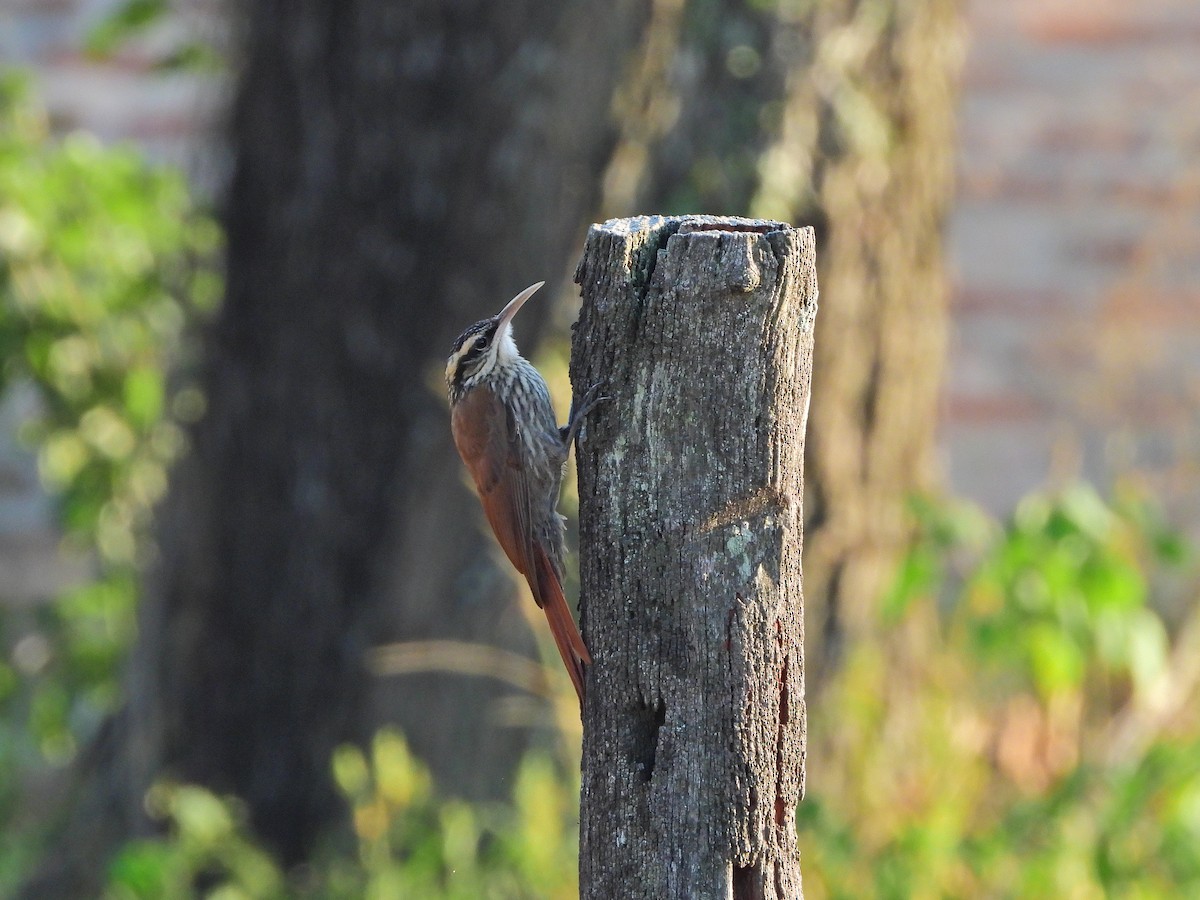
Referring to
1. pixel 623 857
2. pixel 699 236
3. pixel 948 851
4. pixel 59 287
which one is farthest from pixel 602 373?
pixel 59 287

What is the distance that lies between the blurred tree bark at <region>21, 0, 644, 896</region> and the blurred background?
0.01m

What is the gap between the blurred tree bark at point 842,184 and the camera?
4.84 meters

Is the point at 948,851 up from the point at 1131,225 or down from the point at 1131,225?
down

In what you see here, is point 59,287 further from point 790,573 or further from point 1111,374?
point 790,573

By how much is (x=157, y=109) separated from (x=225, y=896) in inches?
150

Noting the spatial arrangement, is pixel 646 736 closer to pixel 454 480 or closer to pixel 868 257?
pixel 454 480

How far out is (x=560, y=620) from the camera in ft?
10.6

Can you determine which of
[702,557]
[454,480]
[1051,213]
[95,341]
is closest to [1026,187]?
[1051,213]

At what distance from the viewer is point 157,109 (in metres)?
7.20

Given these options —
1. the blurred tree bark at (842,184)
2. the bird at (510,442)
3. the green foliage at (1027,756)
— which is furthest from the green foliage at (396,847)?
the blurred tree bark at (842,184)

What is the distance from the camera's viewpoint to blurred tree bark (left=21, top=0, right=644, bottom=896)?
16.6 ft

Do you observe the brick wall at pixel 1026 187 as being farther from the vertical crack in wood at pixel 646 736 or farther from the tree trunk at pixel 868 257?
the vertical crack in wood at pixel 646 736

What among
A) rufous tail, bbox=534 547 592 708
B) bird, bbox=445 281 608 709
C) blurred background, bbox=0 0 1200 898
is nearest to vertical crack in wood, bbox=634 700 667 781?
rufous tail, bbox=534 547 592 708

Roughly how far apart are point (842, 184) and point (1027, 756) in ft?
6.10
